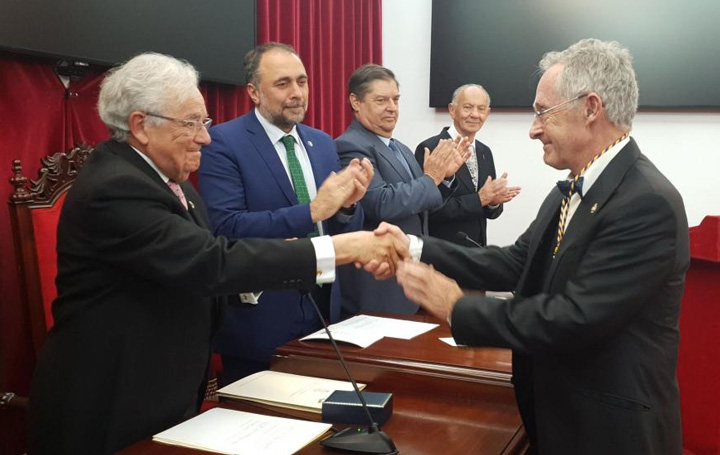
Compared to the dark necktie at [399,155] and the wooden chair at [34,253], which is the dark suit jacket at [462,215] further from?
the wooden chair at [34,253]

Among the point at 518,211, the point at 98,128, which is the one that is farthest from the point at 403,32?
the point at 98,128

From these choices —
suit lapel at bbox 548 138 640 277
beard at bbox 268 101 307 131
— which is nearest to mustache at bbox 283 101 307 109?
beard at bbox 268 101 307 131

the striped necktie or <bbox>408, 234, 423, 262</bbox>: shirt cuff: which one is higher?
the striped necktie

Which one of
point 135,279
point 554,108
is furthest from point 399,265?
point 135,279

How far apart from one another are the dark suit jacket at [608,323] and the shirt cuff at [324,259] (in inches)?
13.9

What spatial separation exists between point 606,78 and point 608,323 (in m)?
0.55

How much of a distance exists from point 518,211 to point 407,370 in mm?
3689

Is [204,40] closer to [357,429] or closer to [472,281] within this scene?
[472,281]

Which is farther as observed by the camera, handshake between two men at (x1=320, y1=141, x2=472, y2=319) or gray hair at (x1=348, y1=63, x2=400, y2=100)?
gray hair at (x1=348, y1=63, x2=400, y2=100)

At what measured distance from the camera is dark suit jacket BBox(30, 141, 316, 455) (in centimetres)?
153

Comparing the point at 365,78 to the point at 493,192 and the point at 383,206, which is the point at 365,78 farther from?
the point at 493,192

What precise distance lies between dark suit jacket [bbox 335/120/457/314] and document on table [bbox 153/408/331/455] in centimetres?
122

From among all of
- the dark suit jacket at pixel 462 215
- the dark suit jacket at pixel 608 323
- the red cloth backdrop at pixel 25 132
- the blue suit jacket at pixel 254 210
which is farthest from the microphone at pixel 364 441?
the dark suit jacket at pixel 462 215

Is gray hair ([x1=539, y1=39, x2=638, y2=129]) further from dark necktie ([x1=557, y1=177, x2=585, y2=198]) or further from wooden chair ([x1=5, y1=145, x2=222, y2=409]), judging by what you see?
wooden chair ([x1=5, y1=145, x2=222, y2=409])
